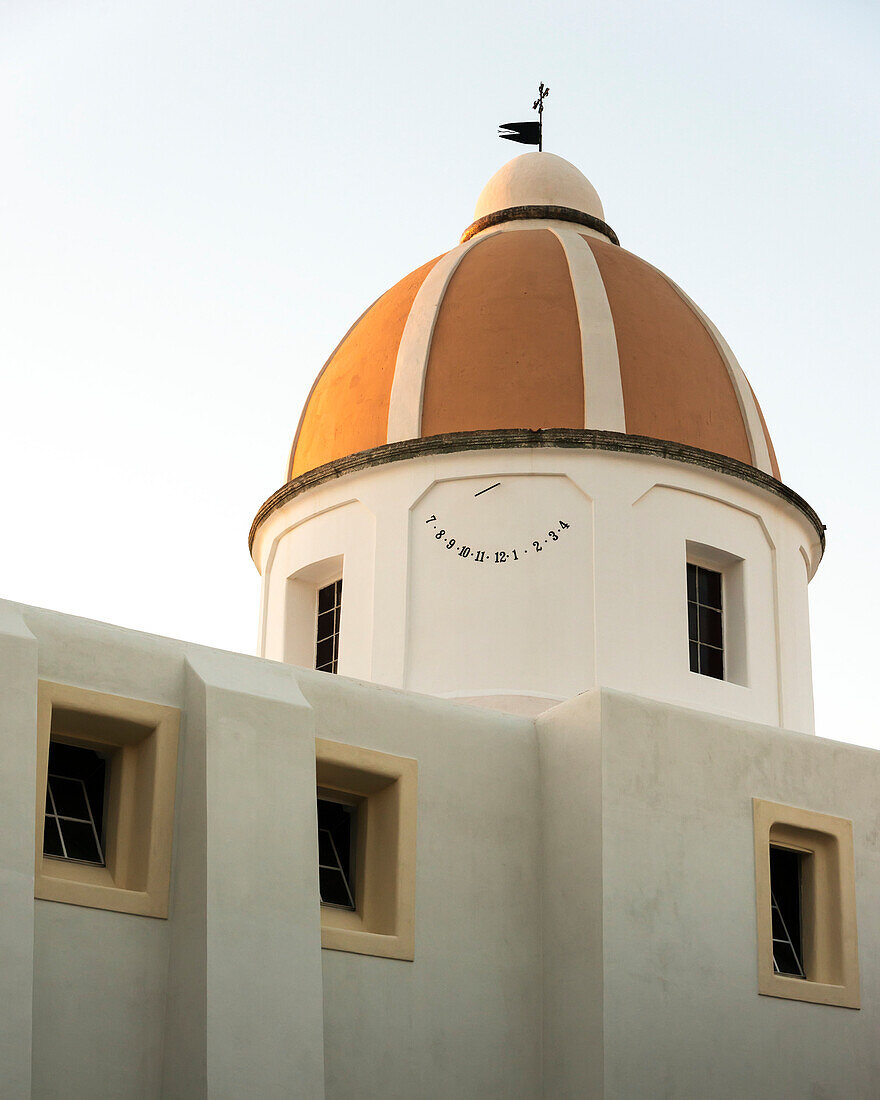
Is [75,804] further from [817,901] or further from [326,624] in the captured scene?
[817,901]

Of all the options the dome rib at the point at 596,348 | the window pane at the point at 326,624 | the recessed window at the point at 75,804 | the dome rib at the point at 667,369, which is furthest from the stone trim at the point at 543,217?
the recessed window at the point at 75,804

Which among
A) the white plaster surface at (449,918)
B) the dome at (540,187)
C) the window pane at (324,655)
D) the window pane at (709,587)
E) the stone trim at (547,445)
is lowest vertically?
the white plaster surface at (449,918)

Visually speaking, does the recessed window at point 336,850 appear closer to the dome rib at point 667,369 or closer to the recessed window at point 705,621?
the recessed window at point 705,621

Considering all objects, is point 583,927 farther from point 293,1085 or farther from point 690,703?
point 690,703

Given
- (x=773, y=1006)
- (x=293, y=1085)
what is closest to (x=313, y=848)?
(x=293, y=1085)

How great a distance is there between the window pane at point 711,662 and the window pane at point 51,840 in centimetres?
712

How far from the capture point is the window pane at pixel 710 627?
16.0m

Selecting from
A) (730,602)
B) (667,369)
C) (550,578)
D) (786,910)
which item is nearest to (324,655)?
(550,578)

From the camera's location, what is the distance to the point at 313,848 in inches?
440

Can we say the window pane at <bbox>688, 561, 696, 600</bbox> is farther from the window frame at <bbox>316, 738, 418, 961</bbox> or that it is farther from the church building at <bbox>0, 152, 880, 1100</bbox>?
the window frame at <bbox>316, 738, 418, 961</bbox>

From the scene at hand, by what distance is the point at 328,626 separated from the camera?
16.7 m

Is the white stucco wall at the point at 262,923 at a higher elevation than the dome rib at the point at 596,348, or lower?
lower

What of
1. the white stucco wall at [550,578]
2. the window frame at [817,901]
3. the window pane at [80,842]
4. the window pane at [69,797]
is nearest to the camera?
the window pane at [80,842]

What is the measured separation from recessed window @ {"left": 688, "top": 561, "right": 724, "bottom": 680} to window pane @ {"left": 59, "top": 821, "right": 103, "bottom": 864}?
6723 mm
